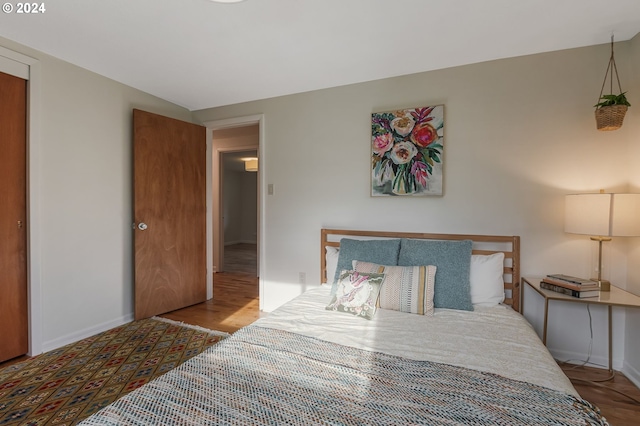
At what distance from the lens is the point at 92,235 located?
9.32 ft

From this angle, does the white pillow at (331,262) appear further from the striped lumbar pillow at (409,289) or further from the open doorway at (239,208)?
the open doorway at (239,208)

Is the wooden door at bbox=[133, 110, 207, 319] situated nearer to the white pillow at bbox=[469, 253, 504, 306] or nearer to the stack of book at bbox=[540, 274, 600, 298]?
the white pillow at bbox=[469, 253, 504, 306]

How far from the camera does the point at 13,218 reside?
2354 mm

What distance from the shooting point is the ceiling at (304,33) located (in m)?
1.86

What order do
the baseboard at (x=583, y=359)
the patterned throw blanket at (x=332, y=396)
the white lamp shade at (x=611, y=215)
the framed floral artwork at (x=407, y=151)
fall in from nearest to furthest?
the patterned throw blanket at (x=332, y=396), the white lamp shade at (x=611, y=215), the baseboard at (x=583, y=359), the framed floral artwork at (x=407, y=151)

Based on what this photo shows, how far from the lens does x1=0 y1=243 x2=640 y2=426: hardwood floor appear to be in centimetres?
183

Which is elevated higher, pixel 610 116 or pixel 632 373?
pixel 610 116

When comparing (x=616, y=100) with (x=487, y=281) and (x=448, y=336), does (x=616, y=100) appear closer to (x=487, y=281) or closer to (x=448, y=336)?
(x=487, y=281)

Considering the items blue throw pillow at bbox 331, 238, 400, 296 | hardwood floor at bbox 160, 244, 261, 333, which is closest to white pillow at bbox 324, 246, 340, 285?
blue throw pillow at bbox 331, 238, 400, 296

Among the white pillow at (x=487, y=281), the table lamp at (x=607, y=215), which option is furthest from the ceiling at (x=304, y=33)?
the white pillow at (x=487, y=281)

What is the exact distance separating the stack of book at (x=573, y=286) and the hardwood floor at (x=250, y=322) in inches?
25.4

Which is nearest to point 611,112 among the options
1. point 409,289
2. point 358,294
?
point 409,289

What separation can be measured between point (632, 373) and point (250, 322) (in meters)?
3.08

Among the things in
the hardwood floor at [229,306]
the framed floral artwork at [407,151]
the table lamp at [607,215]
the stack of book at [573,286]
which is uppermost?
the framed floral artwork at [407,151]
